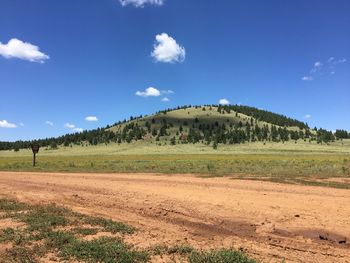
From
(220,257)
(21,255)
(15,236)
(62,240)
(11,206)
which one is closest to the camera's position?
(220,257)

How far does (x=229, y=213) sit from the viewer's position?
13188 mm

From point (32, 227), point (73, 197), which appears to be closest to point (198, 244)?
point (32, 227)

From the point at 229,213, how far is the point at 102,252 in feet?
18.1

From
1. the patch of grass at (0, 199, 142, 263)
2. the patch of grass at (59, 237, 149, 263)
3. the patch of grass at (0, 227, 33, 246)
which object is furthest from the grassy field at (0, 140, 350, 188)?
the patch of grass at (0, 227, 33, 246)

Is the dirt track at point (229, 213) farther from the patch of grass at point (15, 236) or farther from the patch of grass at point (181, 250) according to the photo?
the patch of grass at point (15, 236)

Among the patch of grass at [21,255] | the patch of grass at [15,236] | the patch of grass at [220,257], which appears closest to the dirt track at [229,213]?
the patch of grass at [220,257]

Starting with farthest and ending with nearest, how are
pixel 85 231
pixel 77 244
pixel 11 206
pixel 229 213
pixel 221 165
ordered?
pixel 221 165, pixel 11 206, pixel 229 213, pixel 85 231, pixel 77 244

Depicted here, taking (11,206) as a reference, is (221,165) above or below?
above

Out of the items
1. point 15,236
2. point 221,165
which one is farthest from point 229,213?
point 221,165

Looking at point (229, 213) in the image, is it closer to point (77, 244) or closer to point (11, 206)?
point (77, 244)

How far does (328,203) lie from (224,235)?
20.6ft

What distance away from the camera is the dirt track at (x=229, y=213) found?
31.1ft

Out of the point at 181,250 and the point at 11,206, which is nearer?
the point at 181,250

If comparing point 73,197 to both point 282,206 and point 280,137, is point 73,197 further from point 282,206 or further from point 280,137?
point 280,137
